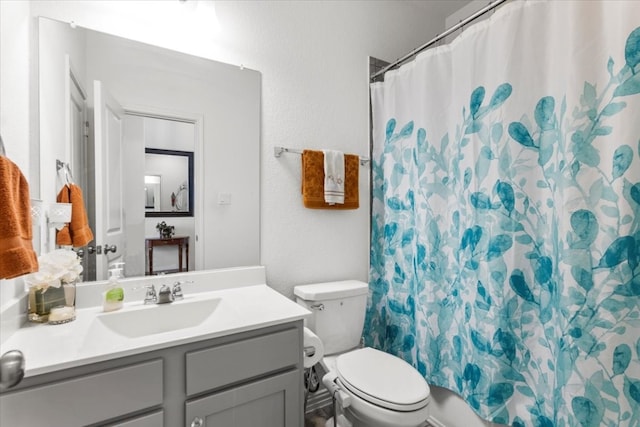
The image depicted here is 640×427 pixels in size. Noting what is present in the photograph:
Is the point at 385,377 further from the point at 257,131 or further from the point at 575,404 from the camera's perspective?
the point at 257,131

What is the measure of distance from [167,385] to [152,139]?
1029 millimetres

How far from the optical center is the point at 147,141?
1388mm

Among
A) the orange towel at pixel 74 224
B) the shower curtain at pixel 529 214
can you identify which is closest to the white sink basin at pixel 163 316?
the orange towel at pixel 74 224

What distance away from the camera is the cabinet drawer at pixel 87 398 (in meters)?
A: 0.75

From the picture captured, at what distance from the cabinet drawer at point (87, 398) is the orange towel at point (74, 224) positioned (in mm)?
566

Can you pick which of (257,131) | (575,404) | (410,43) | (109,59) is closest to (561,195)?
(575,404)

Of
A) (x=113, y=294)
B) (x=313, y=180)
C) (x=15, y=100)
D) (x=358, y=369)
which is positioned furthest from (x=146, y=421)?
(x=313, y=180)

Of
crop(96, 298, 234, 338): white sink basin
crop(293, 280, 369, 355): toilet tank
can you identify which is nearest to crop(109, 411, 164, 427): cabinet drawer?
crop(96, 298, 234, 338): white sink basin

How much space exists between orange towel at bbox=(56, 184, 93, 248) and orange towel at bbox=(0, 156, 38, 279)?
1.59 ft

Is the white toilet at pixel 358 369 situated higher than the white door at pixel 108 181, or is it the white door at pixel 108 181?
the white door at pixel 108 181

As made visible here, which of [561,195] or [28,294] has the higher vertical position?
[561,195]

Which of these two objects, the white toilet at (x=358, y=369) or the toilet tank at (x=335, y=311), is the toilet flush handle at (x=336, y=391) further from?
the toilet tank at (x=335, y=311)

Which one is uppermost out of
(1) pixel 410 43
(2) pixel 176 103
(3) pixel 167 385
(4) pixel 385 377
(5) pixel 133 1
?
(1) pixel 410 43

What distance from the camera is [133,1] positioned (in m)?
1.32
